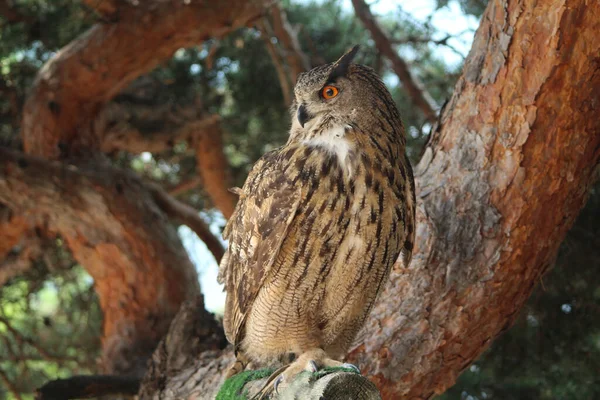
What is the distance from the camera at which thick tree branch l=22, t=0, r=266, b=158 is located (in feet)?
11.1

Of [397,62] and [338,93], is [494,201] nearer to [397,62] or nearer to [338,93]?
[338,93]

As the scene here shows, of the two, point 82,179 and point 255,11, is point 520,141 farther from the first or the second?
point 82,179

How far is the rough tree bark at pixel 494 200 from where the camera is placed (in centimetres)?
210

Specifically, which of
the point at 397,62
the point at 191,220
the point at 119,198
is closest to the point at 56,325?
the point at 191,220

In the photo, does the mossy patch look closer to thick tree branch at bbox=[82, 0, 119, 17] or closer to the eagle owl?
the eagle owl

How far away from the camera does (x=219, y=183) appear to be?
3.84m

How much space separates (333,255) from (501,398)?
1889 mm

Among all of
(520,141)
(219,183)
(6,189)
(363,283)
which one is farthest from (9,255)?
(520,141)

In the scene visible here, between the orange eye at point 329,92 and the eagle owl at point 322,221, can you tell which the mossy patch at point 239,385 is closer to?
the eagle owl at point 322,221

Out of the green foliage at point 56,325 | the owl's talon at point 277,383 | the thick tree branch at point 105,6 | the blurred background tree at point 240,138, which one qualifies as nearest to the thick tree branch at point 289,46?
the blurred background tree at point 240,138

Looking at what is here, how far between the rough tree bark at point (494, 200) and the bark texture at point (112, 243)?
1443mm

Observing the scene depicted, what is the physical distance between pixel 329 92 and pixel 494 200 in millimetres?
743

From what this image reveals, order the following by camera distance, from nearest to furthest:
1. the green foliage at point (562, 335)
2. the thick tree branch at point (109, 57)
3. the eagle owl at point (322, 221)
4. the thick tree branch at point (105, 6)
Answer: the eagle owl at point (322, 221) → the green foliage at point (562, 335) → the thick tree branch at point (105, 6) → the thick tree branch at point (109, 57)

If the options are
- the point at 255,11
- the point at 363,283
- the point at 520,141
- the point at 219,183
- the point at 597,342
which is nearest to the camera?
the point at 363,283
